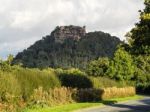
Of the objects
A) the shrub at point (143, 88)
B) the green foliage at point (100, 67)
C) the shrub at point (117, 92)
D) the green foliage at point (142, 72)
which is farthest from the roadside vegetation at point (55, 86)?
the green foliage at point (142, 72)

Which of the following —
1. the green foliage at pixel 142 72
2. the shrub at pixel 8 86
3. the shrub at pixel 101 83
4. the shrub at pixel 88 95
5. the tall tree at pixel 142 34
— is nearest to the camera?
the shrub at pixel 8 86

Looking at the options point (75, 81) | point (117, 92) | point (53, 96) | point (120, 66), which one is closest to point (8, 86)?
point (53, 96)

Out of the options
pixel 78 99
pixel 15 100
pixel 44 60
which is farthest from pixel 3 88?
pixel 44 60

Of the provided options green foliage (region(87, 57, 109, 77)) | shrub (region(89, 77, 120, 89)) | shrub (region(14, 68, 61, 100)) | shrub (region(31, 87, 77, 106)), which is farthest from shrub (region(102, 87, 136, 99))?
shrub (region(14, 68, 61, 100))

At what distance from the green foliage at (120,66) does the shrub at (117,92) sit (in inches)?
231

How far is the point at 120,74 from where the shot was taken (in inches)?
3415

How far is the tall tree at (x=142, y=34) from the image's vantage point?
41.1m

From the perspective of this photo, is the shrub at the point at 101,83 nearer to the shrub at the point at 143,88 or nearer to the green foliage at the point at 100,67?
the green foliage at the point at 100,67

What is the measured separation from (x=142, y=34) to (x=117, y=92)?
30.1 m

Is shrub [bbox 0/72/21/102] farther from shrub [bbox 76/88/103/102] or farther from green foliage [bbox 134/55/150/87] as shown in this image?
green foliage [bbox 134/55/150/87]

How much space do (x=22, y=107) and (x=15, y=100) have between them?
5.16 feet

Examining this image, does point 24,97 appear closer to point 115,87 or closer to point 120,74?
point 115,87

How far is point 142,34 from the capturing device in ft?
143

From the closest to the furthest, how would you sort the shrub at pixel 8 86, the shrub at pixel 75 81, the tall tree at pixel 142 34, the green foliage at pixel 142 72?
the shrub at pixel 8 86 → the tall tree at pixel 142 34 → the shrub at pixel 75 81 → the green foliage at pixel 142 72
